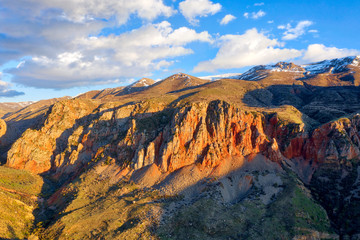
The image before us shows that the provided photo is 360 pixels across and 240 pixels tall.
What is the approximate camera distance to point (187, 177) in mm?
57375

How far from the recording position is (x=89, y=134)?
8312 cm

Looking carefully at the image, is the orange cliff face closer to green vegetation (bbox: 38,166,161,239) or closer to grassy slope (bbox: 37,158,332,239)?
green vegetation (bbox: 38,166,161,239)

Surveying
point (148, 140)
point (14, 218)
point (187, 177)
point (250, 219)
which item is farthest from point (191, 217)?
point (14, 218)

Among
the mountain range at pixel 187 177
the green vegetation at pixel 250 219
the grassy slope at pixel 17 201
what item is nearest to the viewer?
the green vegetation at pixel 250 219

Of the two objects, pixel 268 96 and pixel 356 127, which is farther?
pixel 268 96

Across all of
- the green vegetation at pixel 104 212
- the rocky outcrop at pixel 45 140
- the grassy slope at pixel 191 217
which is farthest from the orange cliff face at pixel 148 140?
the grassy slope at pixel 191 217

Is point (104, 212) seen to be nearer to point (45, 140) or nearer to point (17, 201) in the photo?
point (17, 201)

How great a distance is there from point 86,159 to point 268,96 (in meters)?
130

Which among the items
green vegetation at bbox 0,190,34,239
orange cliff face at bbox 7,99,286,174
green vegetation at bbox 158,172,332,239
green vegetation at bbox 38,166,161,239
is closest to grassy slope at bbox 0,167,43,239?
green vegetation at bbox 0,190,34,239

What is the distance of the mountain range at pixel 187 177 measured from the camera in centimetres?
4284

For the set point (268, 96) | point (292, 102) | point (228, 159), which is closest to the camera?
point (228, 159)

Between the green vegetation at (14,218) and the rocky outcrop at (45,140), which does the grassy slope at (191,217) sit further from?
the rocky outcrop at (45,140)

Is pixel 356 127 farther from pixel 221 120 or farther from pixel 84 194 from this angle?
pixel 84 194

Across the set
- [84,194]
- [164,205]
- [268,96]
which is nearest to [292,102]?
[268,96]
